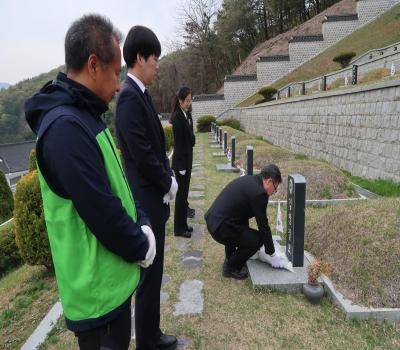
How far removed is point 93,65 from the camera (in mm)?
1165

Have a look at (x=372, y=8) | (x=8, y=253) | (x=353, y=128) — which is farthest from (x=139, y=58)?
(x=372, y=8)

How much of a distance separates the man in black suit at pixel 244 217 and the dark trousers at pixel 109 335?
1816mm

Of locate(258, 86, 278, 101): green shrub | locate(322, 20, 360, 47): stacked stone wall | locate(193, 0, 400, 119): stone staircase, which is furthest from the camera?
locate(322, 20, 360, 47): stacked stone wall

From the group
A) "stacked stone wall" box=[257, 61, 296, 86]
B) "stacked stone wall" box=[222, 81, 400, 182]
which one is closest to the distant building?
"stacked stone wall" box=[257, 61, 296, 86]

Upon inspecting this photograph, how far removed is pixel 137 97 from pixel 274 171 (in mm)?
1510

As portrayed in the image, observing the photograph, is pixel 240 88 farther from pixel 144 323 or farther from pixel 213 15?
pixel 144 323

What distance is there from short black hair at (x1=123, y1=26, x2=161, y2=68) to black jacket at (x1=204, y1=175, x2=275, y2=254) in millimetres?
1519

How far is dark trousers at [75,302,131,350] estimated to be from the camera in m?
1.21

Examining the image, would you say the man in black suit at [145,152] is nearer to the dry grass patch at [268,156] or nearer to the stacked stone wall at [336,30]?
the dry grass patch at [268,156]

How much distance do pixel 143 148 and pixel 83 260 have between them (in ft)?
2.94

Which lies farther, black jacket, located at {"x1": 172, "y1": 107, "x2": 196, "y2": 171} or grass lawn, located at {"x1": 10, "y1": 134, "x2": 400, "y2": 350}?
black jacket, located at {"x1": 172, "y1": 107, "x2": 196, "y2": 171}

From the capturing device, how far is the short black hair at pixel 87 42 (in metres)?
1.14

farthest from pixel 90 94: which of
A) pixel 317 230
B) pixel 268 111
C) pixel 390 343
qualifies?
pixel 268 111

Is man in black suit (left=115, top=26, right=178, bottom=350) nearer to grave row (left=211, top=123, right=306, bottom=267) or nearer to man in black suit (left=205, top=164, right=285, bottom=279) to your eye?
man in black suit (left=205, top=164, right=285, bottom=279)
